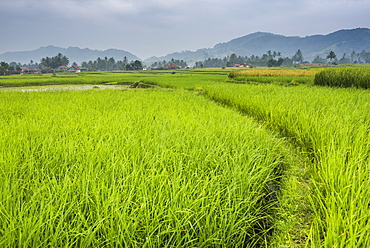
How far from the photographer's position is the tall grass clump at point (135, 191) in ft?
4.50

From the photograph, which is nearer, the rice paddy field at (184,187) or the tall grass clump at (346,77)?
the rice paddy field at (184,187)

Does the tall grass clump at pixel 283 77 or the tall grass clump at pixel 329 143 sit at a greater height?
the tall grass clump at pixel 283 77

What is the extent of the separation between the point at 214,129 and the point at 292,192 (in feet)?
4.47

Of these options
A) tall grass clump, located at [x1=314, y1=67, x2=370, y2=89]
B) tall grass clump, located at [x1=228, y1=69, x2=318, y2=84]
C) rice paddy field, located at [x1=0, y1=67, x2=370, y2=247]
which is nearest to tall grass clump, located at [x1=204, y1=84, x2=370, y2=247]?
rice paddy field, located at [x1=0, y1=67, x2=370, y2=247]

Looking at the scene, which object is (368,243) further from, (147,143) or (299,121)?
(299,121)

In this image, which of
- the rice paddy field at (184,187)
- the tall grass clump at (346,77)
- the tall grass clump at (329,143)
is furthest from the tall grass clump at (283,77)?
the rice paddy field at (184,187)

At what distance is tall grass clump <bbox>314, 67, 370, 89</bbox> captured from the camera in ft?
34.2

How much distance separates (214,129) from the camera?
11.3ft

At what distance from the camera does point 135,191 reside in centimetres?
177

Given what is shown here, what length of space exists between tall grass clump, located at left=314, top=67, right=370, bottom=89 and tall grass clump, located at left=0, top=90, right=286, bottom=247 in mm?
9762

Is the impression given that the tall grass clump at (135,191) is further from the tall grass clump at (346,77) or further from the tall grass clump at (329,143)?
the tall grass clump at (346,77)

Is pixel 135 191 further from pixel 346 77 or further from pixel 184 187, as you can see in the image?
pixel 346 77

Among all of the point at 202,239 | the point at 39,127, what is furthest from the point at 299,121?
the point at 39,127

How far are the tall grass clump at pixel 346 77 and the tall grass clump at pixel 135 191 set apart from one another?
976cm
